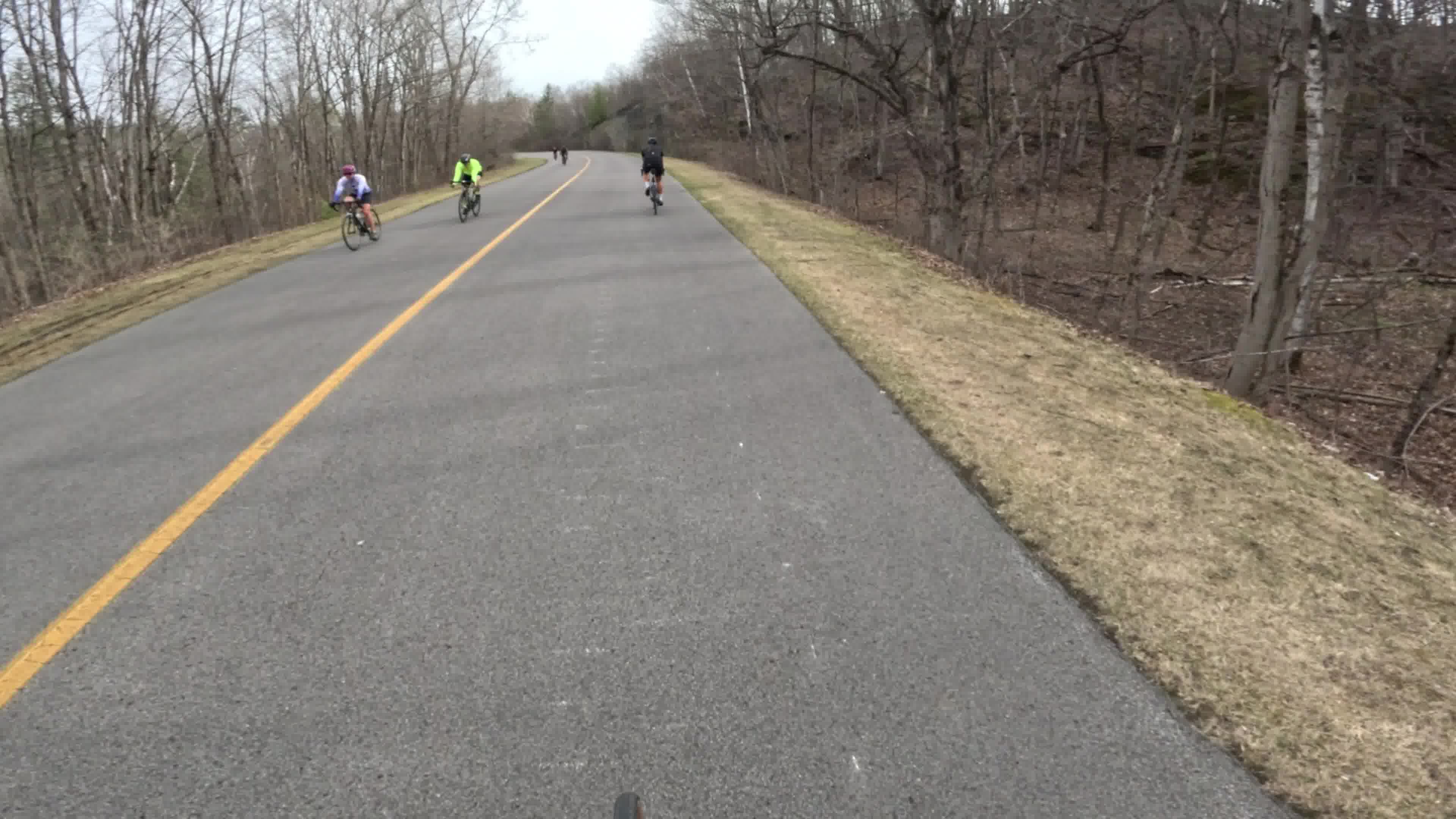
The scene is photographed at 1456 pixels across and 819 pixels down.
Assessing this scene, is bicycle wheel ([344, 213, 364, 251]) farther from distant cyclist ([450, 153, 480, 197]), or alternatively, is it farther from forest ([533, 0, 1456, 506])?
forest ([533, 0, 1456, 506])

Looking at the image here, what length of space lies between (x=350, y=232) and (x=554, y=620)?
48.3ft

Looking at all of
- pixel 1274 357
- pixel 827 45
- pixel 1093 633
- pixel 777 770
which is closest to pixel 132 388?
pixel 777 770

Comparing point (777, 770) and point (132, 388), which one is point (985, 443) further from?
point (132, 388)

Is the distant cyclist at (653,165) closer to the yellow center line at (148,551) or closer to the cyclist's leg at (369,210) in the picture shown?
the cyclist's leg at (369,210)

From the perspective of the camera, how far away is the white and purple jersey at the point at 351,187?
1548cm

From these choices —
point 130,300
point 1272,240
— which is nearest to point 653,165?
point 130,300

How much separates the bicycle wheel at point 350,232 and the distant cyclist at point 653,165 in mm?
6147

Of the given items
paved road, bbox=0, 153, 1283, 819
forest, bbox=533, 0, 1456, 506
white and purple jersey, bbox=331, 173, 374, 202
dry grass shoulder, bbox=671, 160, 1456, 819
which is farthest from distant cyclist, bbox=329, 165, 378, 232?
dry grass shoulder, bbox=671, 160, 1456, 819

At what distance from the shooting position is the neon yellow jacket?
1878 cm

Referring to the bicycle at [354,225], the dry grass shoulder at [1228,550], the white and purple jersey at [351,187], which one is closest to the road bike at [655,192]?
the bicycle at [354,225]

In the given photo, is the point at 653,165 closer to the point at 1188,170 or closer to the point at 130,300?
the point at 130,300

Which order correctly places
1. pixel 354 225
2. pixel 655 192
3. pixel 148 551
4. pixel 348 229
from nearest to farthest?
1. pixel 148 551
2. pixel 348 229
3. pixel 354 225
4. pixel 655 192

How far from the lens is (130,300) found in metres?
12.5

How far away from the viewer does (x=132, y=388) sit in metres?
7.14
